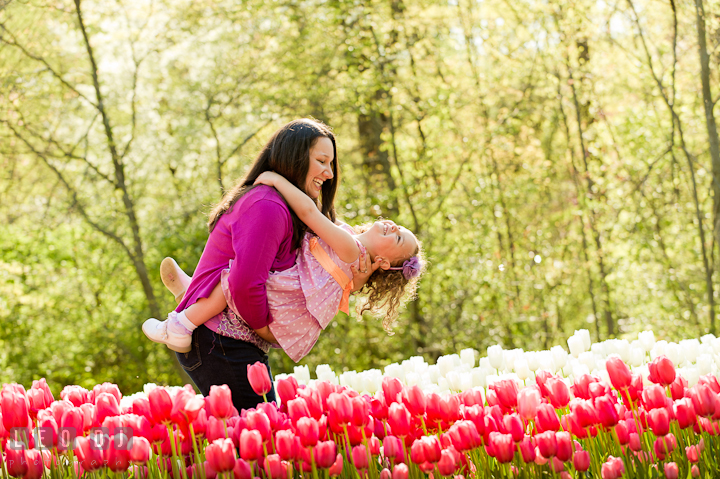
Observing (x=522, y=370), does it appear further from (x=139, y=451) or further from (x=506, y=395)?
(x=139, y=451)

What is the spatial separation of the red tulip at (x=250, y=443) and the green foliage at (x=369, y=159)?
4.27m

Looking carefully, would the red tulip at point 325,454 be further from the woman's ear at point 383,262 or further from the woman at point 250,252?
the woman's ear at point 383,262

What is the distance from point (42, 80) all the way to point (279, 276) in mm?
5130

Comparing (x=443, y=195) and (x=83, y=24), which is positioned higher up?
(x=83, y=24)

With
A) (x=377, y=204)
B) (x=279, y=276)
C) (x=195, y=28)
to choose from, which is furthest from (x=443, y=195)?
(x=279, y=276)

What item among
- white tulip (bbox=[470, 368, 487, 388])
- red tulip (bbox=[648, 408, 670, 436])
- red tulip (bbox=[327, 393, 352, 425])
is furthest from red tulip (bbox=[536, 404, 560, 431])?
white tulip (bbox=[470, 368, 487, 388])

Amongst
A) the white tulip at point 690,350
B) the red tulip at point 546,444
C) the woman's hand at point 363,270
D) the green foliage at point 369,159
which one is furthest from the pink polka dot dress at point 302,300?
the green foliage at point 369,159

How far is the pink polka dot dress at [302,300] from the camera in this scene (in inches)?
86.8

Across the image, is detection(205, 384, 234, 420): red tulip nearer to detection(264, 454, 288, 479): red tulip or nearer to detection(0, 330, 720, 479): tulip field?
detection(0, 330, 720, 479): tulip field

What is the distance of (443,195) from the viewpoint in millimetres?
6105

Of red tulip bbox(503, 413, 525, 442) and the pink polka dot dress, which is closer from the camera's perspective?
red tulip bbox(503, 413, 525, 442)

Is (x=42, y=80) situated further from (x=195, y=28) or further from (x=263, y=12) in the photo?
(x=263, y=12)

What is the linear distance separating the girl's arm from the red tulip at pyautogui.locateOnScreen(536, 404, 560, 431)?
36.7 inches

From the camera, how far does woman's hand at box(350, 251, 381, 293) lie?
7.93ft
